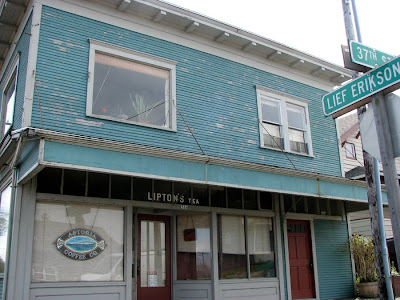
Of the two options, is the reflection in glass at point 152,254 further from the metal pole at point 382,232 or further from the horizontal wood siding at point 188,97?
the metal pole at point 382,232

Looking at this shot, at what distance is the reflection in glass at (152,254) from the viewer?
10.3 metres

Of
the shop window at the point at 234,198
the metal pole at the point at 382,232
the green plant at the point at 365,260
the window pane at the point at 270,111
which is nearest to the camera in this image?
the metal pole at the point at 382,232

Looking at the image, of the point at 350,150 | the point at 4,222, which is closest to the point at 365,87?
the point at 4,222

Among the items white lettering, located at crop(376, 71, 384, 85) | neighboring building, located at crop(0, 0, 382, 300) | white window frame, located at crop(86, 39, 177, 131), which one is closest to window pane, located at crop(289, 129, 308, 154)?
neighboring building, located at crop(0, 0, 382, 300)

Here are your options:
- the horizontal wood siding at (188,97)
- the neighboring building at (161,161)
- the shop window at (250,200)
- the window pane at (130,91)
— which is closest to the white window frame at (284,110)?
the neighboring building at (161,161)

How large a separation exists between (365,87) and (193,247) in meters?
7.05

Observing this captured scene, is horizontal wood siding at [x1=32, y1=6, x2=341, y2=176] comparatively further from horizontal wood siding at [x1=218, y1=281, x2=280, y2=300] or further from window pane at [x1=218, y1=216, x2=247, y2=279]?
horizontal wood siding at [x1=218, y1=281, x2=280, y2=300]

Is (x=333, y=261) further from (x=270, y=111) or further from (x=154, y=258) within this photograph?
(x=154, y=258)

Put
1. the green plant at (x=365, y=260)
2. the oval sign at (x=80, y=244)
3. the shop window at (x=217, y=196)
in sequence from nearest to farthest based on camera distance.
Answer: the oval sign at (x=80, y=244), the shop window at (x=217, y=196), the green plant at (x=365, y=260)

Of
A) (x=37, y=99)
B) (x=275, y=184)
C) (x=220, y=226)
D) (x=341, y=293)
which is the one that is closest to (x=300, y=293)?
(x=341, y=293)

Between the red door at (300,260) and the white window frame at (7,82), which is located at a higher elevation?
the white window frame at (7,82)

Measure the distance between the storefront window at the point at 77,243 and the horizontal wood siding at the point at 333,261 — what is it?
20.7 ft

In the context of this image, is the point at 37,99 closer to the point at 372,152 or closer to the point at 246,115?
the point at 246,115

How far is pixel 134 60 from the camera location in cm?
1041
